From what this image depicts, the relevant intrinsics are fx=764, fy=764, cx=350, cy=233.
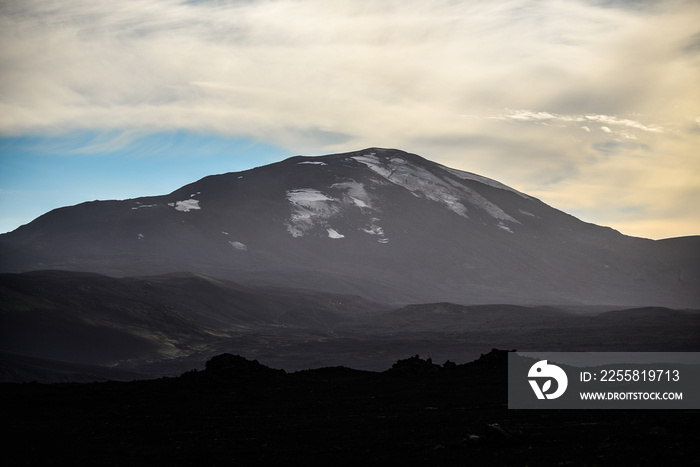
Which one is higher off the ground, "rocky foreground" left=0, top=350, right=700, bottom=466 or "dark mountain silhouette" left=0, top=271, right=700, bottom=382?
"dark mountain silhouette" left=0, top=271, right=700, bottom=382

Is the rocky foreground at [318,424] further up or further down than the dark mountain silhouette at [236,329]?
further down

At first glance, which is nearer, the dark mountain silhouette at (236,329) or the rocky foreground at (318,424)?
the rocky foreground at (318,424)

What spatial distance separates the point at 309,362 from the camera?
105188 millimetres

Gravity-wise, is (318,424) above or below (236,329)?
below

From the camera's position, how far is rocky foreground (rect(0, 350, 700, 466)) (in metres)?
26.3

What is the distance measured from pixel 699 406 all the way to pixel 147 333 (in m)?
98.4

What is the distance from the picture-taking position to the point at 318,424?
37000 mm

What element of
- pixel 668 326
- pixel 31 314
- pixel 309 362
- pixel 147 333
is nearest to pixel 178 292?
pixel 147 333

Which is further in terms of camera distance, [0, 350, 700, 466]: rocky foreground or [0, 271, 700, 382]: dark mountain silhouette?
[0, 271, 700, 382]: dark mountain silhouette

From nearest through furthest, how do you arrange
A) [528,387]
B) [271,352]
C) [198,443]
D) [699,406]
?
[198,443] < [699,406] < [528,387] < [271,352]

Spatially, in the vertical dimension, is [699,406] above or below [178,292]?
below

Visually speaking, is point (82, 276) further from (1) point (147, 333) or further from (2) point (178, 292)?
(1) point (147, 333)

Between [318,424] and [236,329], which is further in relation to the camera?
[236,329]

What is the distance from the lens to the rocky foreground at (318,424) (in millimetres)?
26312
